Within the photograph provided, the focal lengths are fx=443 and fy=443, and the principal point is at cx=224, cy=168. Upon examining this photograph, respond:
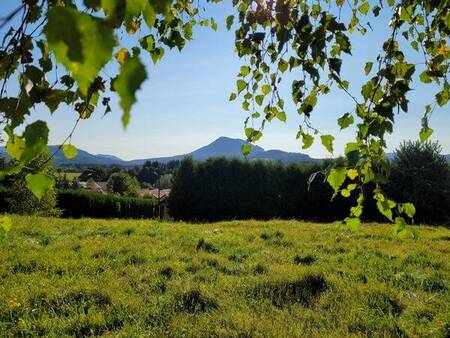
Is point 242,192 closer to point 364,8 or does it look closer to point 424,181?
point 424,181

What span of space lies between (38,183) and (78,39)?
0.93m

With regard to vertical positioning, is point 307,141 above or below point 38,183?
above

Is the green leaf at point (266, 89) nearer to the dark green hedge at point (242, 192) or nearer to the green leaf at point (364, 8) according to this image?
the green leaf at point (364, 8)

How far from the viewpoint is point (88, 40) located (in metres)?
0.67

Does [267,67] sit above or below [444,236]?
above

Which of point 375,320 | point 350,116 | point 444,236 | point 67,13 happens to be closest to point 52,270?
point 375,320

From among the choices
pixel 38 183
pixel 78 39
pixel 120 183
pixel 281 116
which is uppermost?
pixel 281 116

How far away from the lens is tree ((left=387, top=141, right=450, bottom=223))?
35188mm

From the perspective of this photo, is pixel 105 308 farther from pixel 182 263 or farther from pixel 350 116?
pixel 350 116

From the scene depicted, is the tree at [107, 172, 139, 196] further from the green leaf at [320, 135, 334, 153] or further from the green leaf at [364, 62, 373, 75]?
the green leaf at [320, 135, 334, 153]

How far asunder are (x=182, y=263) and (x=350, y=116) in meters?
6.34

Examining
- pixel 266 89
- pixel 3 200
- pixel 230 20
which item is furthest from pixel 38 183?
pixel 3 200

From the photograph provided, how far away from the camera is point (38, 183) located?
1.47 meters

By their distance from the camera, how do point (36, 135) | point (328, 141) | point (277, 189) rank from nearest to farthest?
point (36, 135)
point (328, 141)
point (277, 189)
